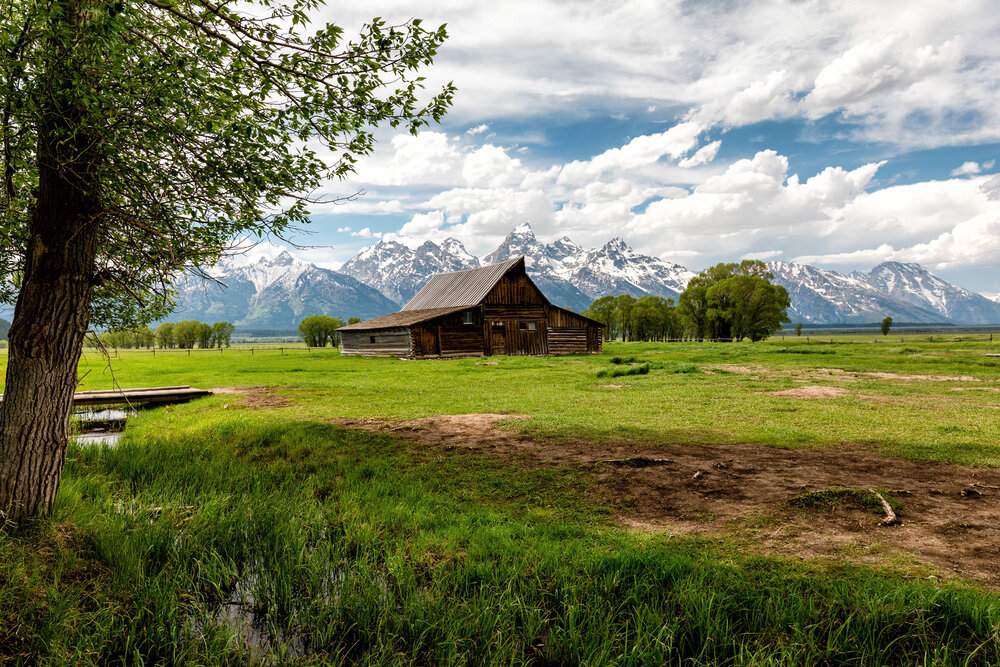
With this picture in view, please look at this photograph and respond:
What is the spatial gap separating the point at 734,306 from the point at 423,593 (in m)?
86.1

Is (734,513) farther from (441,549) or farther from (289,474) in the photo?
(289,474)

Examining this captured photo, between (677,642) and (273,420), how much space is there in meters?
11.6

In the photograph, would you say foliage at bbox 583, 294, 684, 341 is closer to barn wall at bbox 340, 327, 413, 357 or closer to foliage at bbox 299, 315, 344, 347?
barn wall at bbox 340, 327, 413, 357

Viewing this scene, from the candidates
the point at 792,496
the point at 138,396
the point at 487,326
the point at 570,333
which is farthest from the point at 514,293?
the point at 792,496

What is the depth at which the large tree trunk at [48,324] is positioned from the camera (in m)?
5.23

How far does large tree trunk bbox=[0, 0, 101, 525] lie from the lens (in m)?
5.23

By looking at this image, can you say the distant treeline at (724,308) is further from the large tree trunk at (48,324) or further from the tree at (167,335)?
the tree at (167,335)

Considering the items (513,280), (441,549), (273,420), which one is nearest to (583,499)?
(441,549)

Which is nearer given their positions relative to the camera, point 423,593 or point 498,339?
point 423,593

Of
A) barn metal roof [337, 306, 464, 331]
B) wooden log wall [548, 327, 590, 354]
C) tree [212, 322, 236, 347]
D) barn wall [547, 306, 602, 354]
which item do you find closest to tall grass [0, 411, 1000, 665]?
barn metal roof [337, 306, 464, 331]

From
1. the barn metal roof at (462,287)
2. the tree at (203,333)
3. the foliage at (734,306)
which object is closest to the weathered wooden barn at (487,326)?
the barn metal roof at (462,287)

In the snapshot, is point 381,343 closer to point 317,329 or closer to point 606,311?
point 317,329

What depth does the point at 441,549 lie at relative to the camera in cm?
539

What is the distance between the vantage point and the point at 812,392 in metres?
18.1
